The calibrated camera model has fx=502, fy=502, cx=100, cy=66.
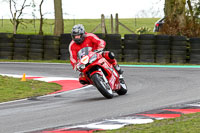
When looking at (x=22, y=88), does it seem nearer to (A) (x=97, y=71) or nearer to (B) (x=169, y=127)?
(A) (x=97, y=71)

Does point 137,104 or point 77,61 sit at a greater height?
point 77,61

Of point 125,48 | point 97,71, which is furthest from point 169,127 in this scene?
point 125,48

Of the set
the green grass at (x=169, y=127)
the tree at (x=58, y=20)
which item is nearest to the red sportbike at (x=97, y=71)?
the green grass at (x=169, y=127)

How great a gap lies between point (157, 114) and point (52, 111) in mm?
1858

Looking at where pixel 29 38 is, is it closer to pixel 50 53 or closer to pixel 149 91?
pixel 50 53

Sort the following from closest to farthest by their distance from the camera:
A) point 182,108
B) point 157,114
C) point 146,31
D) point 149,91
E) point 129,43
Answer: point 157,114 → point 182,108 → point 149,91 → point 129,43 → point 146,31

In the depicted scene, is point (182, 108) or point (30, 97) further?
point (30, 97)

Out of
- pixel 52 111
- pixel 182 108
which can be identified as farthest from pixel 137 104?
pixel 52 111

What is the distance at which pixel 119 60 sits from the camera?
72.8 ft

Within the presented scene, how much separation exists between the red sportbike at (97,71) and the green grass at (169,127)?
10.1ft

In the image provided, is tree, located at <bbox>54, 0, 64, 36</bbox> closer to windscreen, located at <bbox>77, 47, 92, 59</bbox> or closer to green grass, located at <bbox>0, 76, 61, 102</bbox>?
green grass, located at <bbox>0, 76, 61, 102</bbox>

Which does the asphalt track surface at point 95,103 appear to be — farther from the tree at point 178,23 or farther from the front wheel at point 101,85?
the tree at point 178,23

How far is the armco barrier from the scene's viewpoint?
2158 cm

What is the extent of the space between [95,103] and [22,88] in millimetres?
3972
